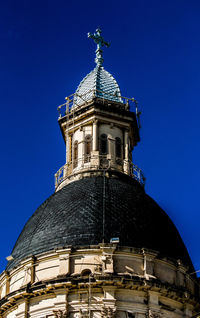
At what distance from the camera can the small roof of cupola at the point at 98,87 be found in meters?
44.5

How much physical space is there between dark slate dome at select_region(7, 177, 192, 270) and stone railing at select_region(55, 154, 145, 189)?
6.53 feet

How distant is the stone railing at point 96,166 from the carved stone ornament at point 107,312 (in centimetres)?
921

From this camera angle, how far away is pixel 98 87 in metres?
45.1

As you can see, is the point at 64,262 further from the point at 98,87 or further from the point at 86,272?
the point at 98,87

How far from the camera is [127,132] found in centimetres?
4328

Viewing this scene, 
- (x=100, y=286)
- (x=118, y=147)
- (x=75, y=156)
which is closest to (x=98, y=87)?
(x=118, y=147)

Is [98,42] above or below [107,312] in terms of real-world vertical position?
above

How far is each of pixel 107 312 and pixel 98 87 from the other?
16.4 meters

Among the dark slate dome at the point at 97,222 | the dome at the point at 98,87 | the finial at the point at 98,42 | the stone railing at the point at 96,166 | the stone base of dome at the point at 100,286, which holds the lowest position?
the stone base of dome at the point at 100,286

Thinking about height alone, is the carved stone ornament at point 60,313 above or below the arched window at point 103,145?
below

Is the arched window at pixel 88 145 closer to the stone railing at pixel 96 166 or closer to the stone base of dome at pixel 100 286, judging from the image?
the stone railing at pixel 96 166

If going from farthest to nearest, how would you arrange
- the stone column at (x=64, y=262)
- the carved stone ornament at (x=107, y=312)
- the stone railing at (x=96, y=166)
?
the stone railing at (x=96, y=166)
the stone column at (x=64, y=262)
the carved stone ornament at (x=107, y=312)

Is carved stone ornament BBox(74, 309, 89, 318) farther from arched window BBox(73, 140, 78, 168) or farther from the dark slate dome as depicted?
arched window BBox(73, 140, 78, 168)

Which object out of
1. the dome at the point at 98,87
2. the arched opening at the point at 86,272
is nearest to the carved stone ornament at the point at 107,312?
the arched opening at the point at 86,272
